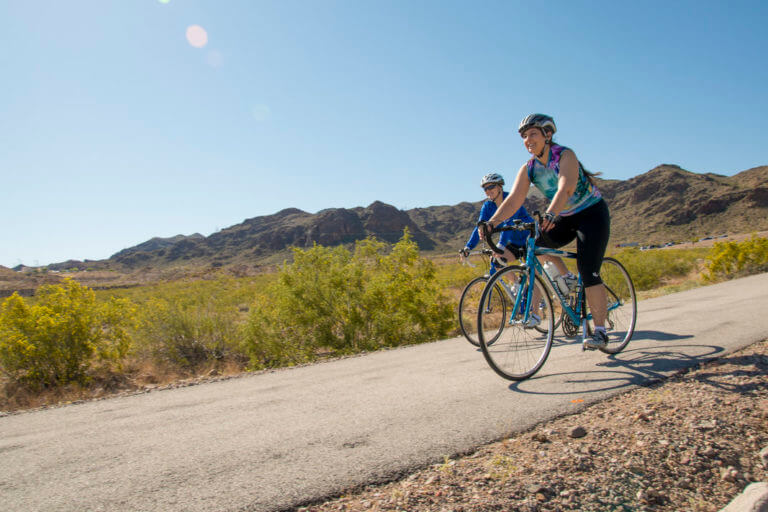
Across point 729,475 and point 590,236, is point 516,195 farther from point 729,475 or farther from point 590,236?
point 729,475

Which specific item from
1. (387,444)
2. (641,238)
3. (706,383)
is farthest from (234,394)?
(641,238)

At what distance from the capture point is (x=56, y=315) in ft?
26.4

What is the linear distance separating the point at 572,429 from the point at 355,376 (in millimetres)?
2465

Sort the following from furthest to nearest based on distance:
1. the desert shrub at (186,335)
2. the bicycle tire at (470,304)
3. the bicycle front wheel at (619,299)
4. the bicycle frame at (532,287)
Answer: the desert shrub at (186,335)
the bicycle tire at (470,304)
the bicycle front wheel at (619,299)
the bicycle frame at (532,287)

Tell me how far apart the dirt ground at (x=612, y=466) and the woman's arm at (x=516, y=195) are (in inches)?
79.8

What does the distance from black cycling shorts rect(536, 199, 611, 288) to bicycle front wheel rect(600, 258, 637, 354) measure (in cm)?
84

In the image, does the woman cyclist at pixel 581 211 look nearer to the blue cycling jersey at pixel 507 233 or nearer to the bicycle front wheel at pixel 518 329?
the bicycle front wheel at pixel 518 329

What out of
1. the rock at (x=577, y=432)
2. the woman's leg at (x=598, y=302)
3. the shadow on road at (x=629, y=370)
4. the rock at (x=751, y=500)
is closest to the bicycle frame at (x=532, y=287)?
the woman's leg at (x=598, y=302)

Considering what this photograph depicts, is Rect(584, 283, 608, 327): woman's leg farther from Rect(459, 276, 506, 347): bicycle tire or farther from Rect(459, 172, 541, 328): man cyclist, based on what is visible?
Rect(459, 276, 506, 347): bicycle tire

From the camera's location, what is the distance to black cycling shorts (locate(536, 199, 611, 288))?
4.07m

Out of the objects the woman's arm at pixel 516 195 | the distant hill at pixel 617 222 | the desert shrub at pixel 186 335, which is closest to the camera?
the woman's arm at pixel 516 195

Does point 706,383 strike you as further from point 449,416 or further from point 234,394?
point 234,394

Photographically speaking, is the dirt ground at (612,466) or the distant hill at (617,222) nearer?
the dirt ground at (612,466)

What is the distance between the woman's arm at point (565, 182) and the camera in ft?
12.4
